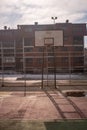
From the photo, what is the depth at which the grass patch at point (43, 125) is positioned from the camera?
9102 mm

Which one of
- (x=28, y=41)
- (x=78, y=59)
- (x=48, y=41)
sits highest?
(x=28, y=41)

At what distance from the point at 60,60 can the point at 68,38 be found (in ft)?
15.1

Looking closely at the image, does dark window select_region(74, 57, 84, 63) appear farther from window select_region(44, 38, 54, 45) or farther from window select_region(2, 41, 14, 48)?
window select_region(44, 38, 54, 45)

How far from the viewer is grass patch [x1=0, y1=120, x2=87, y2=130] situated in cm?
910

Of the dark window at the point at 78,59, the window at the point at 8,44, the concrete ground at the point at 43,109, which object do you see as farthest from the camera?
the window at the point at 8,44

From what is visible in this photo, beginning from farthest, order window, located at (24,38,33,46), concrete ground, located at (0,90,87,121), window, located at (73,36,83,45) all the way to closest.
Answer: window, located at (24,38,33,46) → window, located at (73,36,83,45) → concrete ground, located at (0,90,87,121)

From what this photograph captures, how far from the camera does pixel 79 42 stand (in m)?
52.8

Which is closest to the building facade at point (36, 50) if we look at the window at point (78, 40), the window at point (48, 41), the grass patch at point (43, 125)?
the window at point (78, 40)

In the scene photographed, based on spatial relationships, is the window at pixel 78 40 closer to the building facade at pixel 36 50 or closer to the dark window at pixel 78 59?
the building facade at pixel 36 50

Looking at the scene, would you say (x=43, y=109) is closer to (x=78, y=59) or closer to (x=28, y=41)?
(x=78, y=59)

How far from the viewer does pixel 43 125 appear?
9477mm

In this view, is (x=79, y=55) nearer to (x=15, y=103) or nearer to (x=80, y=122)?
(x=15, y=103)

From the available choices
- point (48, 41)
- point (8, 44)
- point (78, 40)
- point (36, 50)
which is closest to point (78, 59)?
point (78, 40)

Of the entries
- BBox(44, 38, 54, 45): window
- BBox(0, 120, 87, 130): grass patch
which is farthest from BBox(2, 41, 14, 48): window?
BBox(0, 120, 87, 130): grass patch
